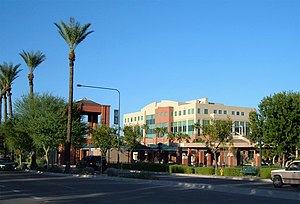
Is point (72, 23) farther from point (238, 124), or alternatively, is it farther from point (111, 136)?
point (238, 124)

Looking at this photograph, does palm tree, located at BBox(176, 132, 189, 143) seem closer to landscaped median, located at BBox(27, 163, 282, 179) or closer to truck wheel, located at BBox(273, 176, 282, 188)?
landscaped median, located at BBox(27, 163, 282, 179)

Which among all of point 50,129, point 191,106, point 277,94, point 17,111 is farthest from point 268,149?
point 191,106

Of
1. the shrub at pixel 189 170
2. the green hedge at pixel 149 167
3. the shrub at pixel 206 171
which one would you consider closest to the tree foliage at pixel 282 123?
the shrub at pixel 206 171

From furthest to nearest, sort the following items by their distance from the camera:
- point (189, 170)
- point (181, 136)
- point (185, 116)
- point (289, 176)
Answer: point (185, 116)
point (181, 136)
point (189, 170)
point (289, 176)

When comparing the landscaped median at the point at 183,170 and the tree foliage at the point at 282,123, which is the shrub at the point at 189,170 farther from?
the tree foliage at the point at 282,123

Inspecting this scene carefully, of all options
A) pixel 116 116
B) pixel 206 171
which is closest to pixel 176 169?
pixel 206 171

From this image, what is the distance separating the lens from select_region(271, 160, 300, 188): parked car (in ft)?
84.0

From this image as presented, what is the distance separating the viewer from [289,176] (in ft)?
85.6

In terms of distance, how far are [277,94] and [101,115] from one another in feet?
131

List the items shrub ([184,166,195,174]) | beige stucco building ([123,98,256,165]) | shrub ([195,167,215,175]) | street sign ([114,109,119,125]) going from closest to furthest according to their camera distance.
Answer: shrub ([195,167,215,175]), shrub ([184,166,195,174]), street sign ([114,109,119,125]), beige stucco building ([123,98,256,165])

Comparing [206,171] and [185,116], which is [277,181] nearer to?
[206,171]

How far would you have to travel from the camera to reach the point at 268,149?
162ft

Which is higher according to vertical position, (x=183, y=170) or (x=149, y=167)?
(x=149, y=167)

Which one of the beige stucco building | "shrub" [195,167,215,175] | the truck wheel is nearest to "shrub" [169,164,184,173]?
"shrub" [195,167,215,175]
